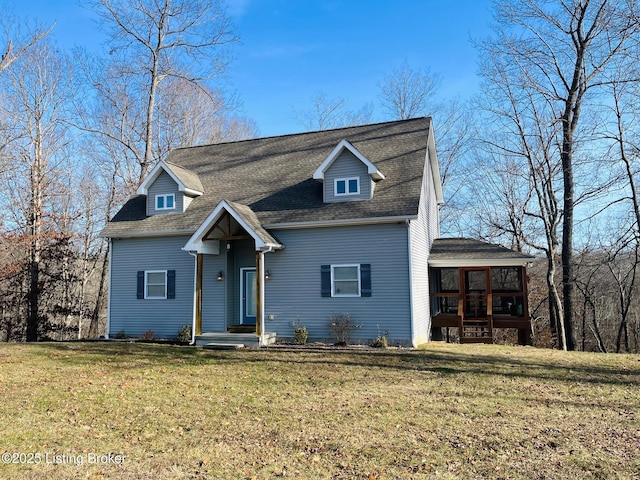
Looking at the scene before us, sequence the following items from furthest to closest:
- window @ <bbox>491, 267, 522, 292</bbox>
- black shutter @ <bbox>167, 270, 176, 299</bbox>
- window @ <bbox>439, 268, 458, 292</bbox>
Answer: window @ <bbox>439, 268, 458, 292</bbox>
window @ <bbox>491, 267, 522, 292</bbox>
black shutter @ <bbox>167, 270, 176, 299</bbox>

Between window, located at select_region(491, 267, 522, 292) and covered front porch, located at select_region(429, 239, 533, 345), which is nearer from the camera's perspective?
covered front porch, located at select_region(429, 239, 533, 345)

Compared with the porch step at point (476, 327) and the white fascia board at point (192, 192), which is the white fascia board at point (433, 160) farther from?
the white fascia board at point (192, 192)

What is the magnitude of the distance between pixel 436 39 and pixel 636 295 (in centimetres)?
2189

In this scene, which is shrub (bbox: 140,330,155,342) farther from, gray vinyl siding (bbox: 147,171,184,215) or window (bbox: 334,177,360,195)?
window (bbox: 334,177,360,195)

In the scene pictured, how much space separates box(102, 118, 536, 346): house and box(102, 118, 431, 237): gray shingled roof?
0.05 meters

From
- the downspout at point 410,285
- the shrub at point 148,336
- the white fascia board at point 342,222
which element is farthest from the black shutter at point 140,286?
the downspout at point 410,285

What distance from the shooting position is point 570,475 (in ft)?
15.1

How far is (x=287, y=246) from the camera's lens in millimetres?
14219

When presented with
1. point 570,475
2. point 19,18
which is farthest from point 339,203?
point 19,18

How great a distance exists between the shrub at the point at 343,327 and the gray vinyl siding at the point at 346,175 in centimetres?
377

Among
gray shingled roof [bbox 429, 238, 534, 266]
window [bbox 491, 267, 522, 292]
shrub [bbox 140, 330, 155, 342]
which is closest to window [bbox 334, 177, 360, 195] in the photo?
gray shingled roof [bbox 429, 238, 534, 266]

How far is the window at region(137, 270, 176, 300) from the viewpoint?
15387mm

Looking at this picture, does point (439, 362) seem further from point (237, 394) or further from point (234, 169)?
point (234, 169)

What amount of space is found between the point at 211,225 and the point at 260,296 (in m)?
2.71
